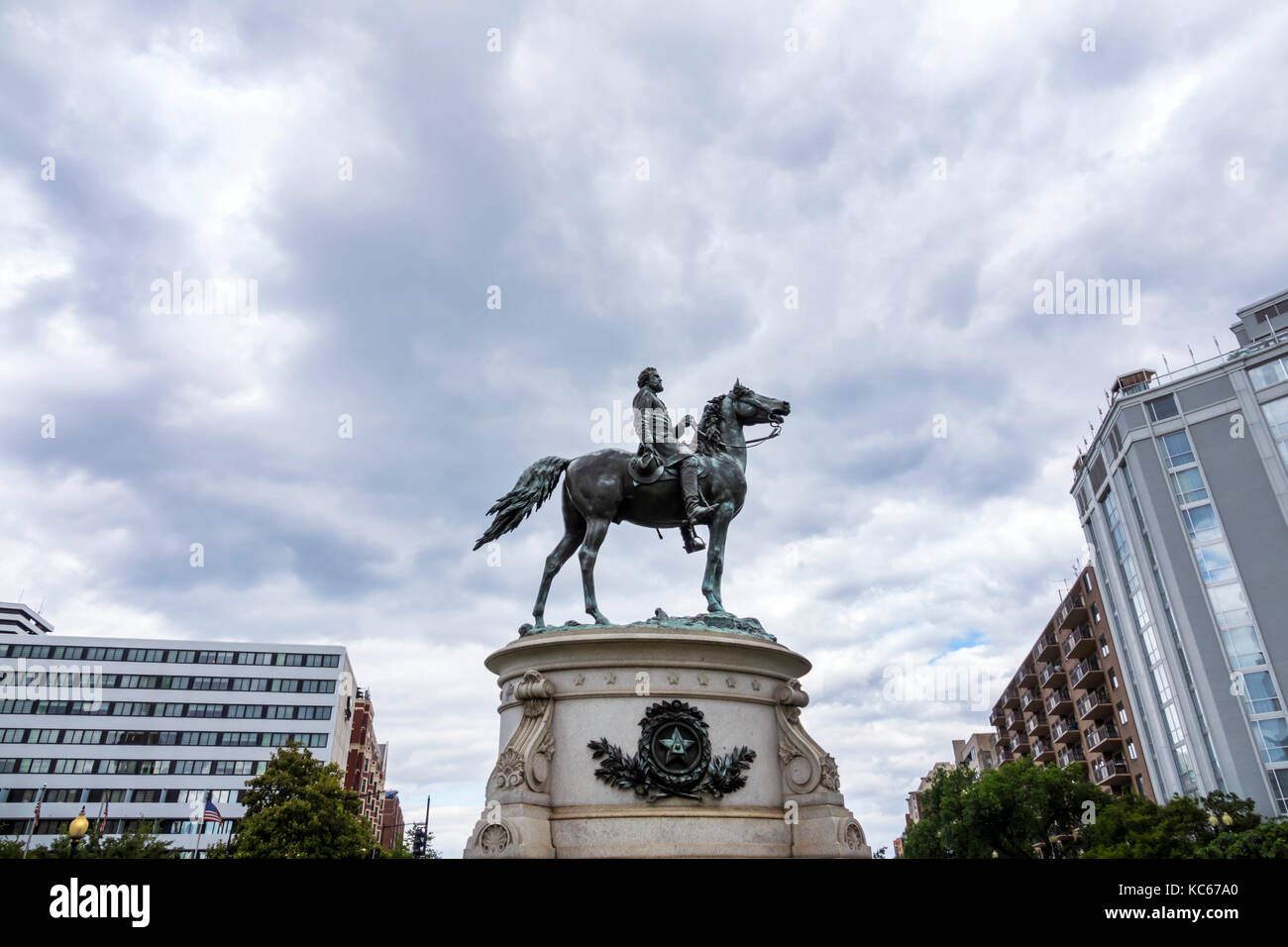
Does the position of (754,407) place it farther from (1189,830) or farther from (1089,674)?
(1089,674)

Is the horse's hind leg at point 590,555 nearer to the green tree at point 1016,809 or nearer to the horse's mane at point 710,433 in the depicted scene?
the horse's mane at point 710,433

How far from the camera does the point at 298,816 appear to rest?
39250 millimetres

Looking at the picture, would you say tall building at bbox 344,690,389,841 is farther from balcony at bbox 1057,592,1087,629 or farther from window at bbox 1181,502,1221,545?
window at bbox 1181,502,1221,545

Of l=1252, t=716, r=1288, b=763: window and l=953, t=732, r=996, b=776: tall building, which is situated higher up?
l=953, t=732, r=996, b=776: tall building

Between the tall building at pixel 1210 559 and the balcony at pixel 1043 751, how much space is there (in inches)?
947

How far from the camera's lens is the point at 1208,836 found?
2973 cm

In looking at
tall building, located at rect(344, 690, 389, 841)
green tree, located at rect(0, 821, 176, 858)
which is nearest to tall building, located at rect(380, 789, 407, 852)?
tall building, located at rect(344, 690, 389, 841)

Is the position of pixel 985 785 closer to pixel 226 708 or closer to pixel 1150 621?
pixel 1150 621

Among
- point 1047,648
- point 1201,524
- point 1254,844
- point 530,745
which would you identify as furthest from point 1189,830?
point 1047,648

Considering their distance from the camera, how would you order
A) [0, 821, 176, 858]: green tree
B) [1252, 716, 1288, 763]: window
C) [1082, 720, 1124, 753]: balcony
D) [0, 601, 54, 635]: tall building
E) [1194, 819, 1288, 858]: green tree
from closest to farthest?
[1194, 819, 1288, 858]: green tree
[0, 821, 176, 858]: green tree
[1252, 716, 1288, 763]: window
[1082, 720, 1124, 753]: balcony
[0, 601, 54, 635]: tall building

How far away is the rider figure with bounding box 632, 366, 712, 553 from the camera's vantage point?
40.0ft

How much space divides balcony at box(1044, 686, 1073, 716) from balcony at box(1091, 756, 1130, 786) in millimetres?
6757

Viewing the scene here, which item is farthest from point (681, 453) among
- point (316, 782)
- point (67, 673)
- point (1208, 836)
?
point (67, 673)

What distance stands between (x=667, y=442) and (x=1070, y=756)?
77613 millimetres
